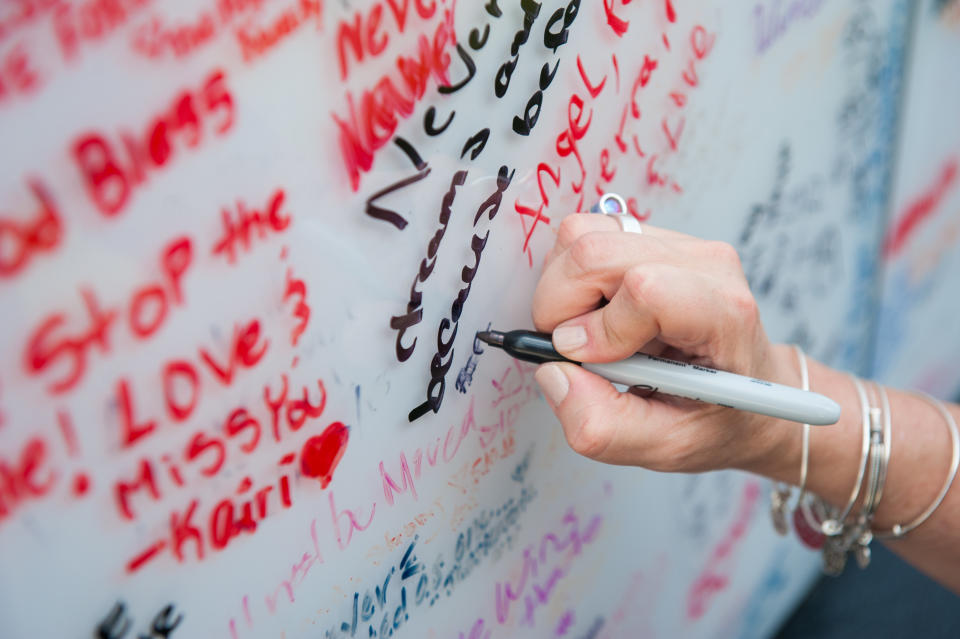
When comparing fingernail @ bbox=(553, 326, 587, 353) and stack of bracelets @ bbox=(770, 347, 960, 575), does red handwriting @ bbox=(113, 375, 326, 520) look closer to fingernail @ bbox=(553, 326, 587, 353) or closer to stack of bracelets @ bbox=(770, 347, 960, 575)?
fingernail @ bbox=(553, 326, 587, 353)

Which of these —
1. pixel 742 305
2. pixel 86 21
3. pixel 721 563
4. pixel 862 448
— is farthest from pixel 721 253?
pixel 721 563

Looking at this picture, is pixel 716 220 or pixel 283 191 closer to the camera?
pixel 283 191

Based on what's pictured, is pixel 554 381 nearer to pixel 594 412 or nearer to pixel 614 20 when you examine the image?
pixel 594 412

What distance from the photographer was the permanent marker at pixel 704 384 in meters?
0.44

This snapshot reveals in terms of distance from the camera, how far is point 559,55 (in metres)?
0.47

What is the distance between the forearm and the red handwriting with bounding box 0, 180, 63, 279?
48 cm

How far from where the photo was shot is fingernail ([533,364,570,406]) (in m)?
0.45

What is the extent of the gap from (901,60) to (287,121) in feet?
2.78

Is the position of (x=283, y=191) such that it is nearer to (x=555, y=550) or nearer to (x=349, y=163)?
(x=349, y=163)

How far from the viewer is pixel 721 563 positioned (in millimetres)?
916

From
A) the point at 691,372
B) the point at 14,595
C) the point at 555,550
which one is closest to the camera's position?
the point at 14,595

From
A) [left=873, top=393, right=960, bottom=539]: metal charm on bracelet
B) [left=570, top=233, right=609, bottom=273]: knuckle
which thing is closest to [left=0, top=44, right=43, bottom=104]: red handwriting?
[left=570, top=233, right=609, bottom=273]: knuckle

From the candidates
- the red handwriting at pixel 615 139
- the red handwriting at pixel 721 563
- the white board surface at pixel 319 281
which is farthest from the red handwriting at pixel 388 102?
the red handwriting at pixel 721 563

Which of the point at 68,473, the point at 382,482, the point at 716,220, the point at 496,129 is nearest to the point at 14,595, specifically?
the point at 68,473
